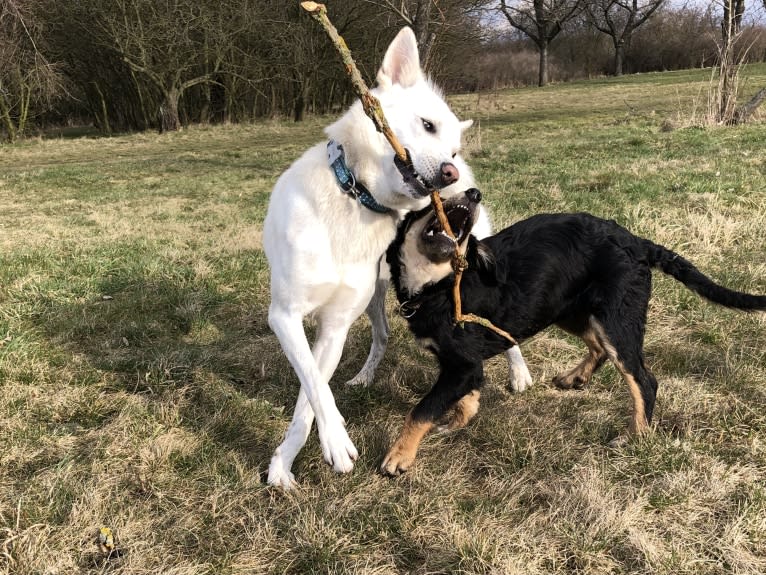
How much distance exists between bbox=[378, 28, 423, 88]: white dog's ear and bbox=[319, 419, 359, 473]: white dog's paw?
176 centimetres

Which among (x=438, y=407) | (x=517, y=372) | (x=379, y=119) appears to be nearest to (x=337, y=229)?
(x=379, y=119)

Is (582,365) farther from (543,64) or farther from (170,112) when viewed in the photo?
(543,64)

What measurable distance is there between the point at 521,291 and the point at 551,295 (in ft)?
0.52

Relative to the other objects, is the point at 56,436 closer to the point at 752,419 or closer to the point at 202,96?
the point at 752,419

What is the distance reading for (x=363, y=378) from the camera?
3.66 metres

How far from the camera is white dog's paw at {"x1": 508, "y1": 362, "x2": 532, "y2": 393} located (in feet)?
11.6

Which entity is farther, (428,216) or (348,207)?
(428,216)

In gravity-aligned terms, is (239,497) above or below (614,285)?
below

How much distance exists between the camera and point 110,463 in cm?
268

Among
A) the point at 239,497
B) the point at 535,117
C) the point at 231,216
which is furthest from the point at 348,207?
the point at 535,117

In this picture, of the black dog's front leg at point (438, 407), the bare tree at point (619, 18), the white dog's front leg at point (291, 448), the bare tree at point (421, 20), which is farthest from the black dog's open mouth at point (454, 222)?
the bare tree at point (619, 18)

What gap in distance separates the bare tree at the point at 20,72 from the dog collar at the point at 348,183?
800 inches

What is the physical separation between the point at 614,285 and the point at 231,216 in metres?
6.60

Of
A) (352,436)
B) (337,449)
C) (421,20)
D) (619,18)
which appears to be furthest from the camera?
(619,18)
